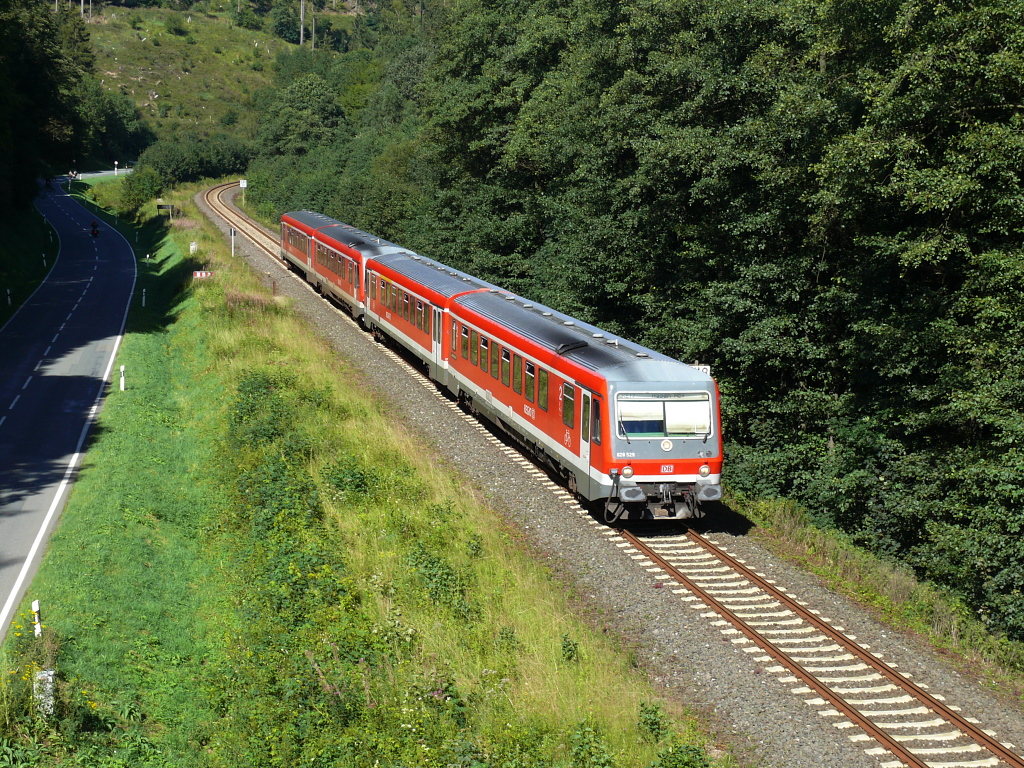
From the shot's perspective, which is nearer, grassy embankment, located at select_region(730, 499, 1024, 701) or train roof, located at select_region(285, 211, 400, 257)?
grassy embankment, located at select_region(730, 499, 1024, 701)

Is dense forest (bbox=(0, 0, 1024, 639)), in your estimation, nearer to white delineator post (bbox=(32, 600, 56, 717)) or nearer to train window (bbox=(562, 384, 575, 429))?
train window (bbox=(562, 384, 575, 429))

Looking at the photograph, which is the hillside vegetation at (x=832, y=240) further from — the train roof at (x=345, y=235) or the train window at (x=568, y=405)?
the train roof at (x=345, y=235)

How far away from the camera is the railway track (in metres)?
10.9

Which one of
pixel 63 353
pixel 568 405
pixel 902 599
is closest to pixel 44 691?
pixel 568 405

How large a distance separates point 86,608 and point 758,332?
15.1 meters

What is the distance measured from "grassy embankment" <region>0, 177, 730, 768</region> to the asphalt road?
20.7 inches

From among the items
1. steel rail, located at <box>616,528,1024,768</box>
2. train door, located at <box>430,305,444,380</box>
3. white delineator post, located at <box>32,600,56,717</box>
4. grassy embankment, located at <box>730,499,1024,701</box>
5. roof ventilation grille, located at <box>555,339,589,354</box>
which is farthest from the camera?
train door, located at <box>430,305,444,380</box>

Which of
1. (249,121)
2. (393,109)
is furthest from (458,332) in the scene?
(249,121)

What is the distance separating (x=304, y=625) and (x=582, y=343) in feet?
27.9

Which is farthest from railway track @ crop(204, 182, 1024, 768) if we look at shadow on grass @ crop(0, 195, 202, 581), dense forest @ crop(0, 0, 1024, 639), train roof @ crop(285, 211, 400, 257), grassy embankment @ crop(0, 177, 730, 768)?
train roof @ crop(285, 211, 400, 257)

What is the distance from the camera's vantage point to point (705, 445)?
17.3 metres

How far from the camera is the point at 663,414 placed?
17297 millimetres

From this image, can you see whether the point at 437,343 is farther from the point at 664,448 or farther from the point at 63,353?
the point at 63,353

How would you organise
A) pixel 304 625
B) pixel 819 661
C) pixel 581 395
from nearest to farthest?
pixel 819 661, pixel 304 625, pixel 581 395
